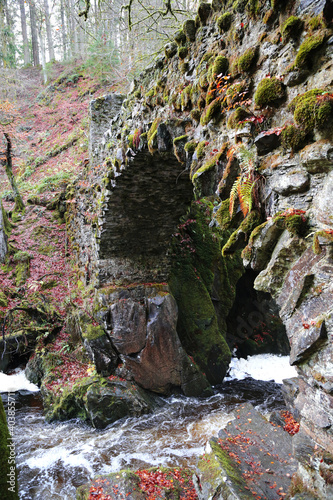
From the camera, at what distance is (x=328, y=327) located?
1.34 meters

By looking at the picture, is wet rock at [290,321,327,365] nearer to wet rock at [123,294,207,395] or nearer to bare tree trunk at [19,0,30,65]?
wet rock at [123,294,207,395]

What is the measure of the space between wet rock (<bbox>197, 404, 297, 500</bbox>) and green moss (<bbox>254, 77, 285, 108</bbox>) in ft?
10.5

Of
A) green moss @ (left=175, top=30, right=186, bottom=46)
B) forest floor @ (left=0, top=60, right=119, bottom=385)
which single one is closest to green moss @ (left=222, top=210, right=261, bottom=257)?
green moss @ (left=175, top=30, right=186, bottom=46)

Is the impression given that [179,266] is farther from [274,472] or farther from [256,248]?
[256,248]

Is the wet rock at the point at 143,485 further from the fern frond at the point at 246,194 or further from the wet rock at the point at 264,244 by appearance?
the fern frond at the point at 246,194

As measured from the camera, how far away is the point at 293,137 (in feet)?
5.22

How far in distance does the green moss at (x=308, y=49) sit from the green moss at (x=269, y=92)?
0.18 meters

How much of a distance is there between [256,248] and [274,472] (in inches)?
108

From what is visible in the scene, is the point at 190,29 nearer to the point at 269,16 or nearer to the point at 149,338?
the point at 269,16

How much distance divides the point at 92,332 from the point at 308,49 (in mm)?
6299

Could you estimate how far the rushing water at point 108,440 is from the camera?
455 centimetres

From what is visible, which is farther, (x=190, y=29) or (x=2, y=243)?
(x=2, y=243)

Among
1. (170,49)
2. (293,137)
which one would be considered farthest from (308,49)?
(170,49)

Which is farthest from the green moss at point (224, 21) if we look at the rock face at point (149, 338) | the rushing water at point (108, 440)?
the rushing water at point (108, 440)
